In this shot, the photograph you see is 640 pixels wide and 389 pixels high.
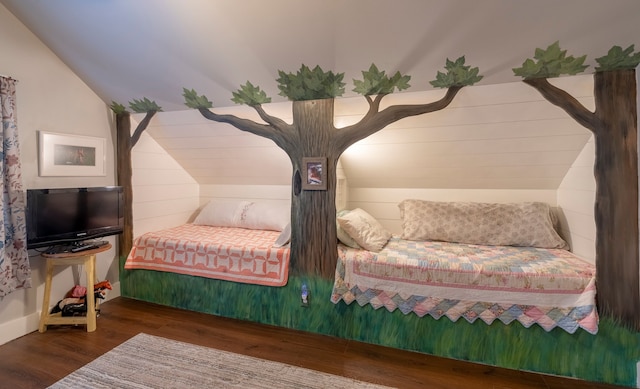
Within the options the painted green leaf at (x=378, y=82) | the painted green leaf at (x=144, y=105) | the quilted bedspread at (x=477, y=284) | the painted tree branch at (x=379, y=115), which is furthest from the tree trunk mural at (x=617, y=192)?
the painted green leaf at (x=144, y=105)

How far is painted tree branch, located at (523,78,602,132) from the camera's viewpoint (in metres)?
1.74

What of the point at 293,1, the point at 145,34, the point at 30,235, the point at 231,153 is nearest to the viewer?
the point at 293,1

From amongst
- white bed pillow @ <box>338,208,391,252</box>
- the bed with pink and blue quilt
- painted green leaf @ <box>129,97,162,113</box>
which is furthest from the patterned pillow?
painted green leaf @ <box>129,97,162,113</box>

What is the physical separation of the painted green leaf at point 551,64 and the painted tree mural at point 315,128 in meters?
0.39

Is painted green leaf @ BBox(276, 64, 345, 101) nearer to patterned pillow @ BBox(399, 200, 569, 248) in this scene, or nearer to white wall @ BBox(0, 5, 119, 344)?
patterned pillow @ BBox(399, 200, 569, 248)

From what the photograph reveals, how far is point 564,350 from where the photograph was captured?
175 cm

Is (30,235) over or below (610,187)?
below

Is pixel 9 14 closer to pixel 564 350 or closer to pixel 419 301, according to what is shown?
pixel 419 301

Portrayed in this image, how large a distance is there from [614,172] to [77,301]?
390 centimetres

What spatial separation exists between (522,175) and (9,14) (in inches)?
161

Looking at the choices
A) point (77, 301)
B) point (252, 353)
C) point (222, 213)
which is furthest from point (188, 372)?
point (222, 213)

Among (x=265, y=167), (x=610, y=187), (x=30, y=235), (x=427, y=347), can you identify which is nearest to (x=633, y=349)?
(x=610, y=187)

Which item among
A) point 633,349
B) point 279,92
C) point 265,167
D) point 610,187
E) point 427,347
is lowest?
point 427,347

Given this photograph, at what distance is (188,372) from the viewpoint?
1.77 metres
